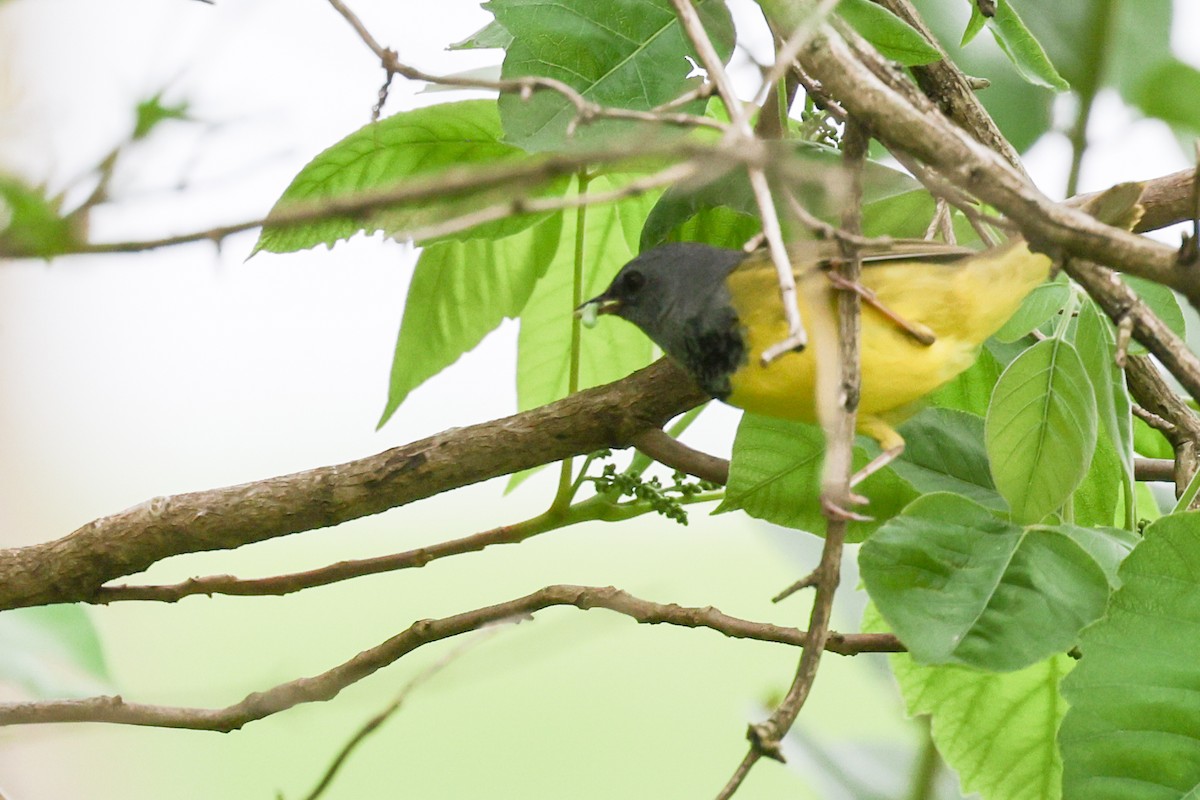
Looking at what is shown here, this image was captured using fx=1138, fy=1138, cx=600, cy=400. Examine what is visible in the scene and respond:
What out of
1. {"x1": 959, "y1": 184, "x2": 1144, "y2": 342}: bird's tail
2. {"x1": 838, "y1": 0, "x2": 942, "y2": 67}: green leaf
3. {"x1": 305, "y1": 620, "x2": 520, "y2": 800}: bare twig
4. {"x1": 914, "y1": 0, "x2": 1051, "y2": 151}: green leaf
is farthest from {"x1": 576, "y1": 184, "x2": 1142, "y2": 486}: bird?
{"x1": 914, "y1": 0, "x2": 1051, "y2": 151}: green leaf

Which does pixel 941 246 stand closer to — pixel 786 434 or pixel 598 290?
pixel 786 434

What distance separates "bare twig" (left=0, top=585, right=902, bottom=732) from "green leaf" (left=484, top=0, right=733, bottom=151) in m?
0.27

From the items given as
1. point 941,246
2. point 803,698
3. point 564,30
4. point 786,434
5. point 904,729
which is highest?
point 564,30

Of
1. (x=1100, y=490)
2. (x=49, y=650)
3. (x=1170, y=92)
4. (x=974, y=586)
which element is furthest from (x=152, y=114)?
(x=1170, y=92)

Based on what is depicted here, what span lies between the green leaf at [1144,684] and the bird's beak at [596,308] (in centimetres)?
41

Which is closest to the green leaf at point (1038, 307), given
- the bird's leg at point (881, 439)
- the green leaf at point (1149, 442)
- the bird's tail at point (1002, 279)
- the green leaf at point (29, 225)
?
the bird's tail at point (1002, 279)

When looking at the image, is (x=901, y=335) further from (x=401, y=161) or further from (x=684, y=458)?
(x=401, y=161)

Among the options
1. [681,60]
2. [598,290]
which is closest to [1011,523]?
[681,60]

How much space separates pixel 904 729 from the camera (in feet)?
3.67

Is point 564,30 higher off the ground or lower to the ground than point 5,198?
higher

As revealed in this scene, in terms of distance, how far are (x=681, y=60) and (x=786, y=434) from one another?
0.77ft

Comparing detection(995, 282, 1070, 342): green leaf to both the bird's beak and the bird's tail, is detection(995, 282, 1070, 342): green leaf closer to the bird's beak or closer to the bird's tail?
the bird's tail

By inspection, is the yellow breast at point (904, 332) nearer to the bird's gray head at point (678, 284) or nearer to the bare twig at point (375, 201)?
the bird's gray head at point (678, 284)

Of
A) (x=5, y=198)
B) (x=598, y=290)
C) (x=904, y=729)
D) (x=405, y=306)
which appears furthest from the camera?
(x=904, y=729)
